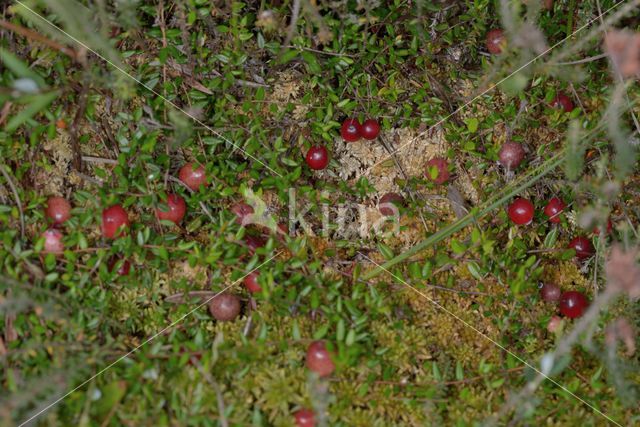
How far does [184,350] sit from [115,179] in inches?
33.8

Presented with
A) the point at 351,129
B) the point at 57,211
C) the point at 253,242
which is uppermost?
the point at 351,129

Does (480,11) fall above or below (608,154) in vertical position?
above

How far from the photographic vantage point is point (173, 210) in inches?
102

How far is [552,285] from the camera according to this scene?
2.72 metres

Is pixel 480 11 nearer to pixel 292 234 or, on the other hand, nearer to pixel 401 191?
pixel 401 191

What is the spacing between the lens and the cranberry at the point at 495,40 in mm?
2791

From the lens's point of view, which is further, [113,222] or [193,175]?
[193,175]

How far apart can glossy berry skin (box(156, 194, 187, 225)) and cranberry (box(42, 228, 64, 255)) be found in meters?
0.42

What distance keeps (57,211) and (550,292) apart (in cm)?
230

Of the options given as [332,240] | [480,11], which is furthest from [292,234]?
[480,11]

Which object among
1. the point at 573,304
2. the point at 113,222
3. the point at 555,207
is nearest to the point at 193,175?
the point at 113,222

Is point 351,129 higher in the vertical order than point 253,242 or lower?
higher

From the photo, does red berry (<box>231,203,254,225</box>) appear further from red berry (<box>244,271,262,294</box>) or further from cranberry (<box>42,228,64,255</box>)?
cranberry (<box>42,228,64,255</box>)

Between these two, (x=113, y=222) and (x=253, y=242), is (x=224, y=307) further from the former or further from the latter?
(x=113, y=222)
